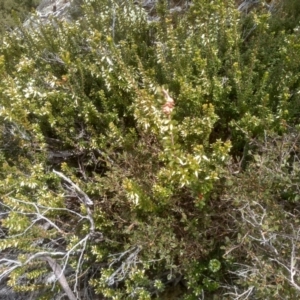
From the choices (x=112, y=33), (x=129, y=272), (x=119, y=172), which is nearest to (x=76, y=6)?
(x=112, y=33)

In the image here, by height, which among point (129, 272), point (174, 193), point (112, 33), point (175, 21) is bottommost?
point (129, 272)

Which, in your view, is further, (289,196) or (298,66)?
(298,66)

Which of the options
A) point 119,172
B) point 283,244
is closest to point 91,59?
point 119,172

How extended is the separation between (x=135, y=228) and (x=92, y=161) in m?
0.72

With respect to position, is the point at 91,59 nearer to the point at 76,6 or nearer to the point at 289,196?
the point at 76,6

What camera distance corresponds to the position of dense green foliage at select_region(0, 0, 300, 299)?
80.4 inches

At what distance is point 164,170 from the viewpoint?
200 centimetres

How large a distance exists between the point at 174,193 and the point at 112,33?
6.16ft

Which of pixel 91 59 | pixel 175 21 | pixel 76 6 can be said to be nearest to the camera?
pixel 91 59

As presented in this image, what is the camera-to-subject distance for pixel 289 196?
7.40ft

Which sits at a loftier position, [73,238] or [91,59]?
[91,59]

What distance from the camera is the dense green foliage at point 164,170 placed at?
2.04 metres

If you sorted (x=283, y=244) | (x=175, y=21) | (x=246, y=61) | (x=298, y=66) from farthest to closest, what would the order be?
(x=175, y=21) < (x=246, y=61) < (x=298, y=66) < (x=283, y=244)

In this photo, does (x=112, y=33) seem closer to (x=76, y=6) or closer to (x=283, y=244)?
(x=76, y=6)
